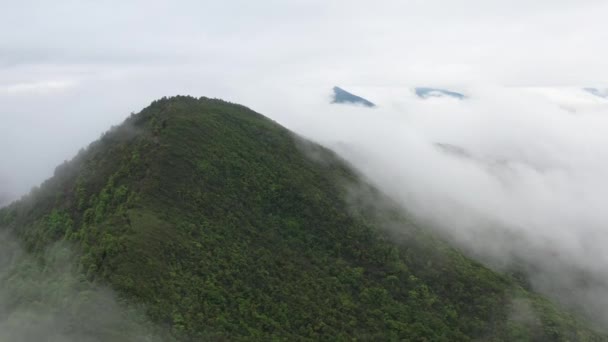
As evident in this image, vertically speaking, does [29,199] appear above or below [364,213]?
below

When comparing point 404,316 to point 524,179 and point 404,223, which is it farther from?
point 524,179

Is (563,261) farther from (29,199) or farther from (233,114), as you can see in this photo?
(29,199)

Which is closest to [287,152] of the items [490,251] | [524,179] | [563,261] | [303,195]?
[303,195]

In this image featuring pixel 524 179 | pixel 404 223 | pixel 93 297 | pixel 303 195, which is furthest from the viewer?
pixel 524 179

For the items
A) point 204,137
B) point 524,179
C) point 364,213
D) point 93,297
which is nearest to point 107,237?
point 93,297

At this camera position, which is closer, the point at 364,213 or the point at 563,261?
the point at 364,213

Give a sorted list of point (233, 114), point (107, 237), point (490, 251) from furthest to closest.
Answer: point (490, 251), point (233, 114), point (107, 237)

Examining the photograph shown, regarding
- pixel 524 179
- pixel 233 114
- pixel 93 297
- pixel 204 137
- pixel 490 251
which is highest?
pixel 524 179
